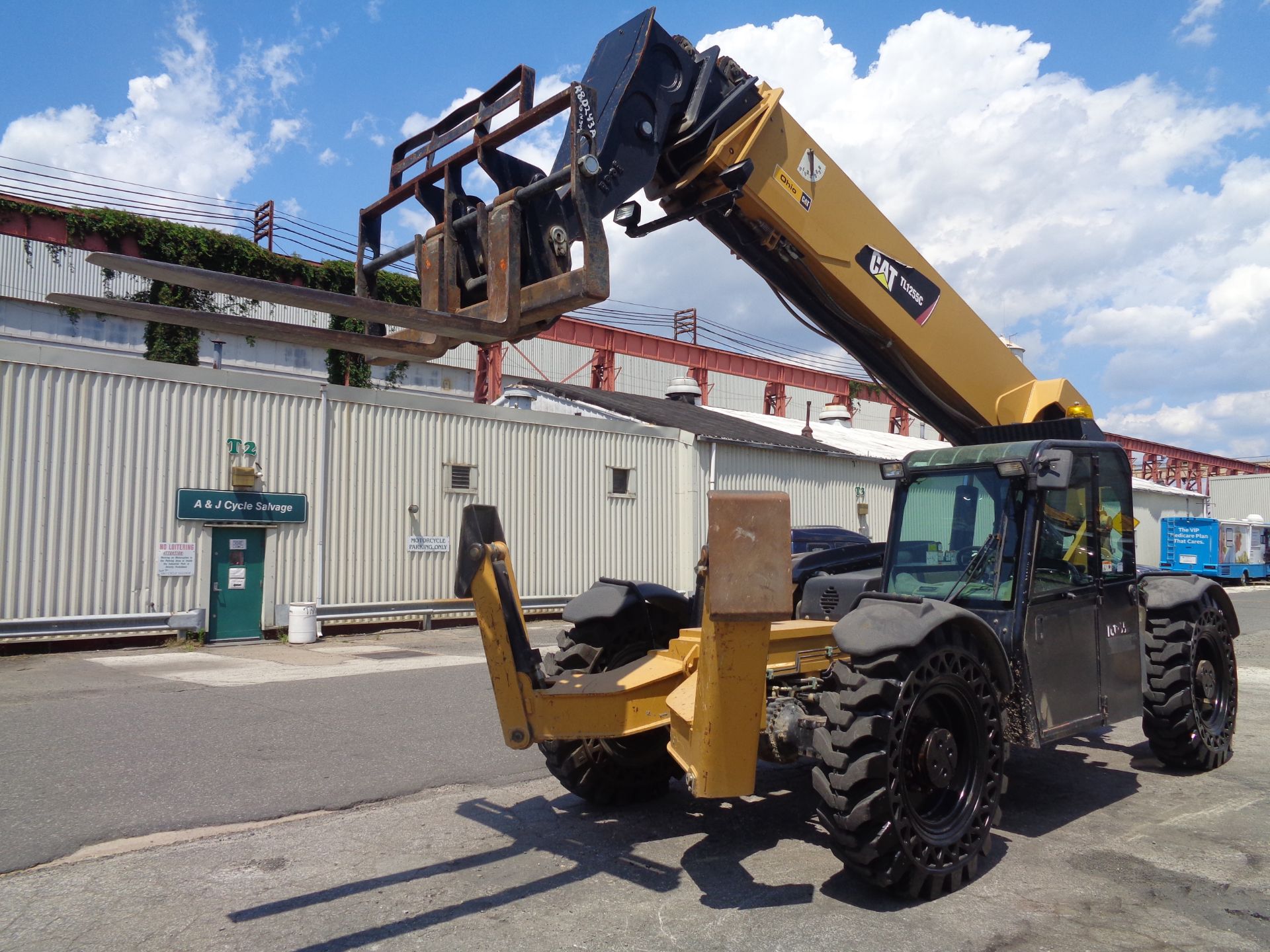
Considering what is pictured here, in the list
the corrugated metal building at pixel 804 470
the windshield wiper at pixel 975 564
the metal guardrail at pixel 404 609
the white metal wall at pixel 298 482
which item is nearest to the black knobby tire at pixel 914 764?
the windshield wiper at pixel 975 564

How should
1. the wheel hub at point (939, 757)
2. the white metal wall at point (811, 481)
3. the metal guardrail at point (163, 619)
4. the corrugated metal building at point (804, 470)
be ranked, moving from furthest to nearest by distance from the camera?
the corrugated metal building at point (804, 470), the white metal wall at point (811, 481), the metal guardrail at point (163, 619), the wheel hub at point (939, 757)

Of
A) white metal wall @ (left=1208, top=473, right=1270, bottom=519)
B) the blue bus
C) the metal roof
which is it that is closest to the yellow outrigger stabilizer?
the metal roof

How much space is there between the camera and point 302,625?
52.4ft

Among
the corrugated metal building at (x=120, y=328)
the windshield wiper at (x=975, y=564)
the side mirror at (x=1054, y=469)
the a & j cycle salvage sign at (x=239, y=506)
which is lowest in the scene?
the windshield wiper at (x=975, y=564)

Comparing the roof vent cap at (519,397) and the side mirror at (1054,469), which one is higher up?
the roof vent cap at (519,397)

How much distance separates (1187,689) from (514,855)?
482cm

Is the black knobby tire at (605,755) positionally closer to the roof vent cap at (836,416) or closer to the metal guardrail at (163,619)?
the metal guardrail at (163,619)

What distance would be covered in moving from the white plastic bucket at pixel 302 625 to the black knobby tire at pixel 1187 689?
12836mm

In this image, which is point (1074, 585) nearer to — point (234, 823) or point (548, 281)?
point (548, 281)

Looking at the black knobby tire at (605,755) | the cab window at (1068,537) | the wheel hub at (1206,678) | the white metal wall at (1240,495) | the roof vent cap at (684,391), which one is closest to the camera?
the cab window at (1068,537)

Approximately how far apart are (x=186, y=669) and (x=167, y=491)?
3802mm

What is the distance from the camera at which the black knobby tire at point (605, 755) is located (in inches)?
229

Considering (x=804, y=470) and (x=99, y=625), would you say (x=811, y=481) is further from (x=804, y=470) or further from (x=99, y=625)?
(x=99, y=625)

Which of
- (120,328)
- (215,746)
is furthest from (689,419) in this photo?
(215,746)
